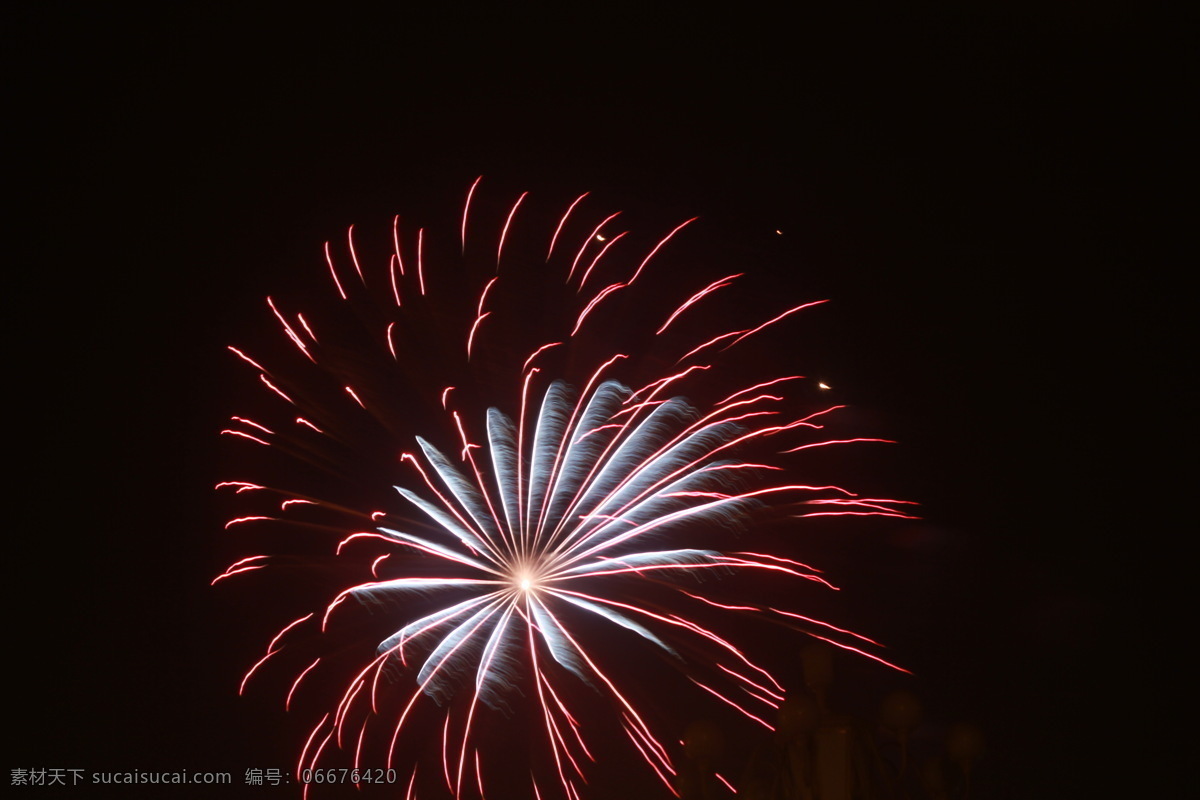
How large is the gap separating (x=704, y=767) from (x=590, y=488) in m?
4.82

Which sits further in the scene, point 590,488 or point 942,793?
point 590,488

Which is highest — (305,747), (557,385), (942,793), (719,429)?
(557,385)

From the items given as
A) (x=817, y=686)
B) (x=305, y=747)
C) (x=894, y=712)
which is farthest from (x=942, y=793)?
(x=305, y=747)

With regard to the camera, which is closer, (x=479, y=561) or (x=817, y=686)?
(x=817, y=686)

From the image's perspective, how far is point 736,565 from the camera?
44.3ft

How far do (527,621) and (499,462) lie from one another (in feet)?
5.81

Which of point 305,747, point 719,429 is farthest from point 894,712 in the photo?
point 305,747

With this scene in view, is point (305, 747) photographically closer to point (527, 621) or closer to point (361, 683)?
point (361, 683)

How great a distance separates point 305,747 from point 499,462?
371 centimetres

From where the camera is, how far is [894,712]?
9.26 m

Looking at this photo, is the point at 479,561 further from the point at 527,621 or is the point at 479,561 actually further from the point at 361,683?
the point at 361,683

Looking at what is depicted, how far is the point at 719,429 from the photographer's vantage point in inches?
553

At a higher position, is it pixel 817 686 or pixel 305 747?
pixel 305 747

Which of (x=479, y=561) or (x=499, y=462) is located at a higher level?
(x=499, y=462)
